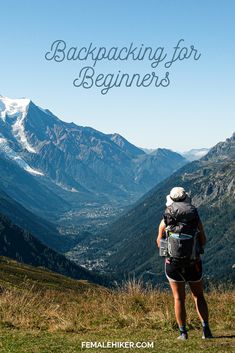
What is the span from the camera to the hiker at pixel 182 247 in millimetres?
12773

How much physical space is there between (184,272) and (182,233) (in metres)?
1.10

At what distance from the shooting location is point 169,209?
13.1m

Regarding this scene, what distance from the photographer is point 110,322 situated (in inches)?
640

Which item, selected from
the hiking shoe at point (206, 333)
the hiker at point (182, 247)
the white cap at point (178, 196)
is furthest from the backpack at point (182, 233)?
the hiking shoe at point (206, 333)

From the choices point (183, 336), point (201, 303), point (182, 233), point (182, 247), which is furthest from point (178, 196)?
point (183, 336)

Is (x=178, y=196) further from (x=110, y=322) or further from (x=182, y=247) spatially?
(x=110, y=322)

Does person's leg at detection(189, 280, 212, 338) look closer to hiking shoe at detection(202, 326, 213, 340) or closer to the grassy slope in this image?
hiking shoe at detection(202, 326, 213, 340)

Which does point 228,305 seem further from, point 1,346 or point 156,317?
point 1,346

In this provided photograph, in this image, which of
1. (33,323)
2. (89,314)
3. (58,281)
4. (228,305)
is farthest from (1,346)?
(58,281)

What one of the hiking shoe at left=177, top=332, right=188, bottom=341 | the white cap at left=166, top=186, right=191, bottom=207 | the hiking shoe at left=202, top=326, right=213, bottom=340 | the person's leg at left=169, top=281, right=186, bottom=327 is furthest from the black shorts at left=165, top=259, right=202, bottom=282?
the white cap at left=166, top=186, right=191, bottom=207

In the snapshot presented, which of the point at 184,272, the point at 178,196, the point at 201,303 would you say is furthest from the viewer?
the point at 201,303

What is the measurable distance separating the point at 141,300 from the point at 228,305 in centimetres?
337

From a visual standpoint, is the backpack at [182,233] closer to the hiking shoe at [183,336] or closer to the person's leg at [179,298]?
the person's leg at [179,298]

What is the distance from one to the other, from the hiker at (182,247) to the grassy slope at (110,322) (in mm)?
1117
